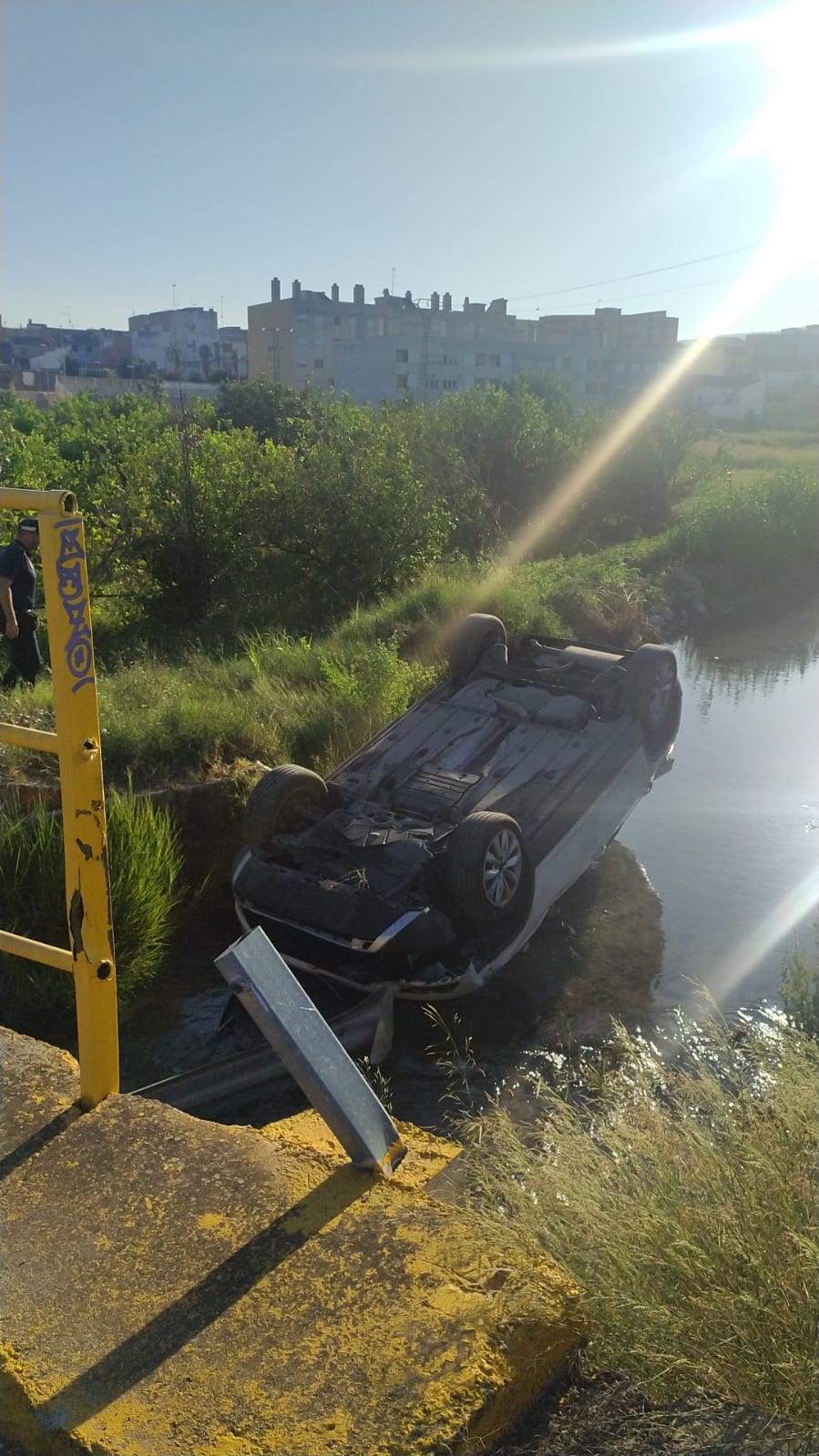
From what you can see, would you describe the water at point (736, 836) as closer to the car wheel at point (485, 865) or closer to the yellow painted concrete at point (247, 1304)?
the car wheel at point (485, 865)

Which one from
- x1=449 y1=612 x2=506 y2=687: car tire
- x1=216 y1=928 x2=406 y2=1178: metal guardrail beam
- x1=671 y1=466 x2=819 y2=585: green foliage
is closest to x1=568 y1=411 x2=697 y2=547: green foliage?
x1=671 y1=466 x2=819 y2=585: green foliage

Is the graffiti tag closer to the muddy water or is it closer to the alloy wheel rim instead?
the muddy water

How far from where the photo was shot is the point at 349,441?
17.0m

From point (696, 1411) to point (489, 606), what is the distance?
480 inches

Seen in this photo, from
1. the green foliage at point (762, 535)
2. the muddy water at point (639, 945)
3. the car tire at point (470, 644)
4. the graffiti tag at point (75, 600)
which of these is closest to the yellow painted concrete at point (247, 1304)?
the graffiti tag at point (75, 600)

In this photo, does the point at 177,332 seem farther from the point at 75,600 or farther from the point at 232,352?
the point at 75,600

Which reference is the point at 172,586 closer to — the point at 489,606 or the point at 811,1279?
the point at 489,606

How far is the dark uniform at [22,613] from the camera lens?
32.1ft

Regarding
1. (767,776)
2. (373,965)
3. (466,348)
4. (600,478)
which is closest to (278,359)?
(466,348)

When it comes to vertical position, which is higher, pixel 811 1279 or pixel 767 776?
pixel 811 1279

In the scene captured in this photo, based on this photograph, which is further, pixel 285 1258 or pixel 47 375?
pixel 47 375

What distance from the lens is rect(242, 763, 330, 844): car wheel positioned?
269 inches

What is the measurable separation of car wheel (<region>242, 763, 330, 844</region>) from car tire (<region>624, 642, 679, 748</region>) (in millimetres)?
2583

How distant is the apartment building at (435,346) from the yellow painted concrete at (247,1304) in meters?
61.2
